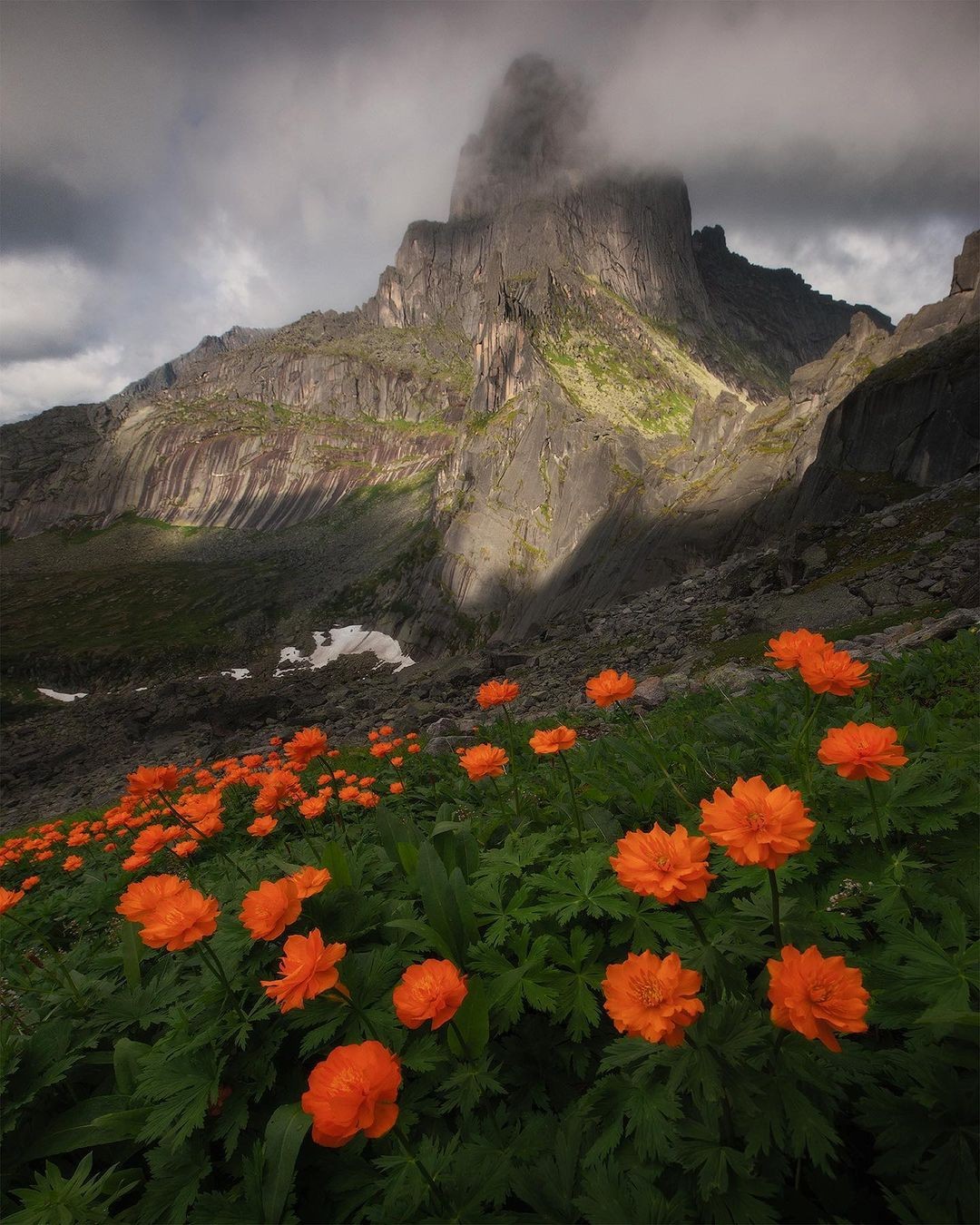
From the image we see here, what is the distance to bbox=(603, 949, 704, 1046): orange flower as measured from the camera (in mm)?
1508

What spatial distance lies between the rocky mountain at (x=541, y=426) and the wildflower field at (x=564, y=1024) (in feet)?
102

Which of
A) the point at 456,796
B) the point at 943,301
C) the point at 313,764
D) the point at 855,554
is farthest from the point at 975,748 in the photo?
the point at 943,301

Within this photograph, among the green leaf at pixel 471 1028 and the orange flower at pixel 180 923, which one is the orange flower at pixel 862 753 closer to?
the green leaf at pixel 471 1028

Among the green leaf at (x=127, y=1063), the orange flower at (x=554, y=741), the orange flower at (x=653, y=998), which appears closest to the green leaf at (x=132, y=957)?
the green leaf at (x=127, y=1063)

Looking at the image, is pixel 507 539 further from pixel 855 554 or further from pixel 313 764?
pixel 313 764

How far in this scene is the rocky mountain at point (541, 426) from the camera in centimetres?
3444

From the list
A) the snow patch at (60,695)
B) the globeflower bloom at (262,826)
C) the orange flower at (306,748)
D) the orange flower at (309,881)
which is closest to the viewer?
the orange flower at (309,881)

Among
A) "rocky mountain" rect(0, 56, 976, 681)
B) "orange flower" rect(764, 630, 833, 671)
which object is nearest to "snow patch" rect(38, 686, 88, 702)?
"rocky mountain" rect(0, 56, 976, 681)

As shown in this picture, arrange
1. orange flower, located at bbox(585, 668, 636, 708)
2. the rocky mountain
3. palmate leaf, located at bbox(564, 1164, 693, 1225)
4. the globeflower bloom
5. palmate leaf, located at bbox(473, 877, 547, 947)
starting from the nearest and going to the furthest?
palmate leaf, located at bbox(564, 1164, 693, 1225) < palmate leaf, located at bbox(473, 877, 547, 947) < orange flower, located at bbox(585, 668, 636, 708) < the globeflower bloom < the rocky mountain

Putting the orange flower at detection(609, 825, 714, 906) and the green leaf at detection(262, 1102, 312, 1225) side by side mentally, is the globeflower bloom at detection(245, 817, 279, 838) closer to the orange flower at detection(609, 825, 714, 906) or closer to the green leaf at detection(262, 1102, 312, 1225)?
the green leaf at detection(262, 1102, 312, 1225)

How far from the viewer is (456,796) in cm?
553

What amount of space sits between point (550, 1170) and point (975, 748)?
2.78 meters

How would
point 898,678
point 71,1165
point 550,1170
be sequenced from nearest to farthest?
point 550,1170 < point 71,1165 < point 898,678

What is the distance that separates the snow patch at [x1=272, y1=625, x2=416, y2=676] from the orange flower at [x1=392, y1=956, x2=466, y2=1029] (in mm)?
61573
